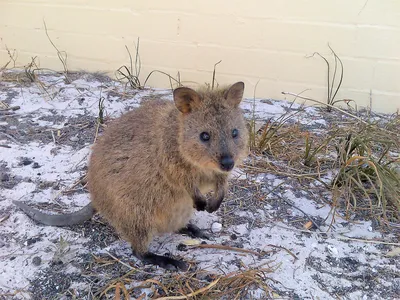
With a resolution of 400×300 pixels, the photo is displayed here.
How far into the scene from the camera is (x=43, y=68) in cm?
528

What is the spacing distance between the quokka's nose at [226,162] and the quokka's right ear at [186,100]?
375 millimetres

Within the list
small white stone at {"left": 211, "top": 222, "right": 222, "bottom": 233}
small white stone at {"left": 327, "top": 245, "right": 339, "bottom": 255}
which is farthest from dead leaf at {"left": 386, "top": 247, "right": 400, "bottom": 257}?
small white stone at {"left": 211, "top": 222, "right": 222, "bottom": 233}

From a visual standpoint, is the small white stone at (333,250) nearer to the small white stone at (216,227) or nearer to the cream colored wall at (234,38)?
the small white stone at (216,227)

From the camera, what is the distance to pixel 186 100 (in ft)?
8.61

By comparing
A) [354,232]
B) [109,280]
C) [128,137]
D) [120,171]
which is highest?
[128,137]

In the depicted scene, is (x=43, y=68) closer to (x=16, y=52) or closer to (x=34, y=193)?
(x=16, y=52)

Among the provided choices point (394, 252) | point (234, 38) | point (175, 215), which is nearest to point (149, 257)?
point (175, 215)

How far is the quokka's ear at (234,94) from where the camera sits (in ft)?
8.77

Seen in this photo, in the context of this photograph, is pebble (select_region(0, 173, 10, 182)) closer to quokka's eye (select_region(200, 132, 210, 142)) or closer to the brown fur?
the brown fur

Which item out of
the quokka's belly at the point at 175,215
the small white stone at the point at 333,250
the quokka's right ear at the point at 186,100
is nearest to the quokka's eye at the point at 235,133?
the quokka's right ear at the point at 186,100

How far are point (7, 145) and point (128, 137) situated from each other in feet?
5.31

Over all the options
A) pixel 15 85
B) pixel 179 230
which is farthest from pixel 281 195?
pixel 15 85

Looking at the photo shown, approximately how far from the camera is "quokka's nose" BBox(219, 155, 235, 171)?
2457mm

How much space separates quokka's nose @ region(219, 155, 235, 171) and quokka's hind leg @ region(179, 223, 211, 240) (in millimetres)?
777
